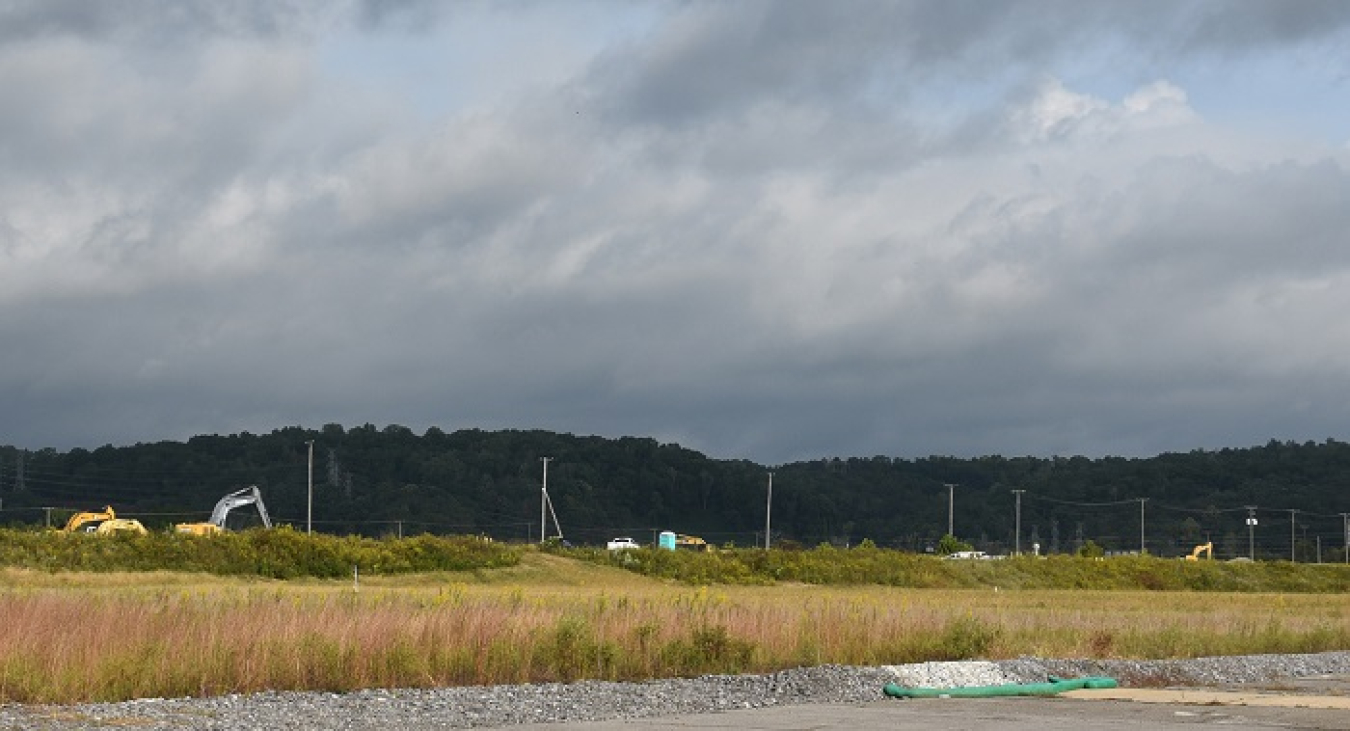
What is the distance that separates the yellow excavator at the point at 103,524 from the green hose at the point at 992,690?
50441 mm

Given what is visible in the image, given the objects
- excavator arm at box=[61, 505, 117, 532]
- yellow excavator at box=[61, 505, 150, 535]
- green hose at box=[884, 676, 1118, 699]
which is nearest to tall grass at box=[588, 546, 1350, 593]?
yellow excavator at box=[61, 505, 150, 535]

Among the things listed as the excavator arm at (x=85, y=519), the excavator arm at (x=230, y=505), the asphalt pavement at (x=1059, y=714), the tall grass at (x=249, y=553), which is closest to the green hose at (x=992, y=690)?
the asphalt pavement at (x=1059, y=714)

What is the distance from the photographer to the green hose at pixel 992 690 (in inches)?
939

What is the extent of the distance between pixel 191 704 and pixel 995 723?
8.81 meters

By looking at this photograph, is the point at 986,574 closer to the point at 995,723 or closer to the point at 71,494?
the point at 995,723

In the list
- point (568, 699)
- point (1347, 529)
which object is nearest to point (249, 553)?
point (568, 699)

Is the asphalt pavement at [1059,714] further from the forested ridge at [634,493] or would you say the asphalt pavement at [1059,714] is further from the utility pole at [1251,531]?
the forested ridge at [634,493]

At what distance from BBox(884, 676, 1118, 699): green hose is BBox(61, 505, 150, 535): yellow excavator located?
5044 centimetres

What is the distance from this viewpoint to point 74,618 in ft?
75.2

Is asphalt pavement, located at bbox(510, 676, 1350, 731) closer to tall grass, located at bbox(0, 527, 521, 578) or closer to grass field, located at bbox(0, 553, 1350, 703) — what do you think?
grass field, located at bbox(0, 553, 1350, 703)

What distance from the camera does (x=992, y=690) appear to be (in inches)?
949

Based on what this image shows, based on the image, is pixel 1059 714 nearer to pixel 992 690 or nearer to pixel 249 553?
pixel 992 690

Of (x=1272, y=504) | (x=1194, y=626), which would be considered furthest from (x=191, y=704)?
(x=1272, y=504)

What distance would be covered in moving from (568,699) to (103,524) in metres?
59.8
